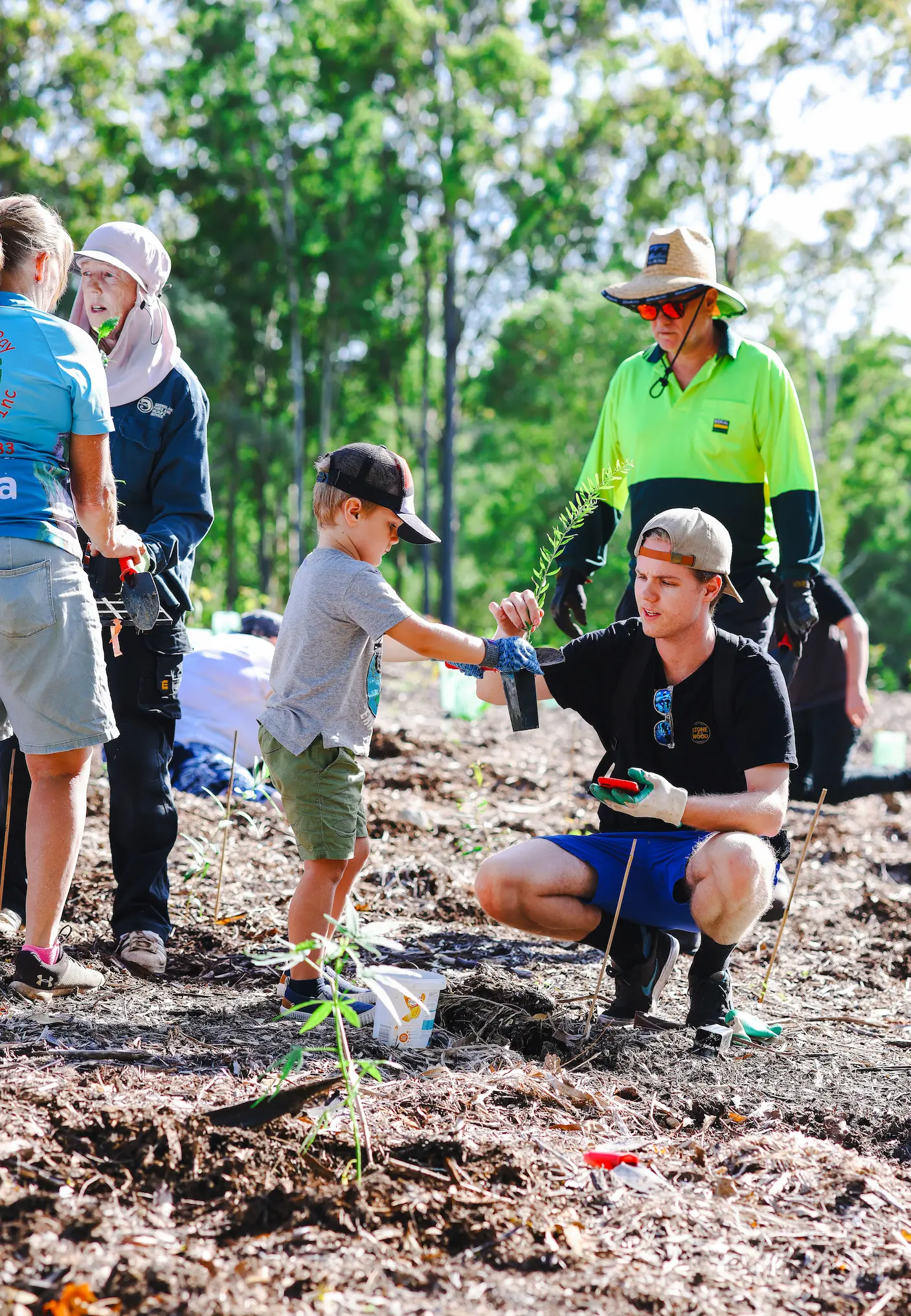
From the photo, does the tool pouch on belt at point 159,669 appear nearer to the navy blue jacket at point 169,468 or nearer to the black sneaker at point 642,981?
the navy blue jacket at point 169,468

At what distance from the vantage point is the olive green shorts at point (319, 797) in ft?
10.1

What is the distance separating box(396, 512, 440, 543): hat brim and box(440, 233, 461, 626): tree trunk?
19.9 meters

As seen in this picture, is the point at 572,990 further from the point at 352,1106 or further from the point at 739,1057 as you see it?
the point at 352,1106

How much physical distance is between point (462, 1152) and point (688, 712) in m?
1.48

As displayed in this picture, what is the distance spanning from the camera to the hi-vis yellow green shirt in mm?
4012

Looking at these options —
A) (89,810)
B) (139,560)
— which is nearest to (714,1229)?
(139,560)

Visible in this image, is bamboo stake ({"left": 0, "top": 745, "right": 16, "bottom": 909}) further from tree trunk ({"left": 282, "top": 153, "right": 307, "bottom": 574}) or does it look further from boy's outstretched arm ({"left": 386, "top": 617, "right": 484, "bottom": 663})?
tree trunk ({"left": 282, "top": 153, "right": 307, "bottom": 574})

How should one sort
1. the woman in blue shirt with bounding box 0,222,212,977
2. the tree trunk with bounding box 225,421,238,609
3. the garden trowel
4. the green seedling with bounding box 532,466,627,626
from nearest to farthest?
the garden trowel, the woman in blue shirt with bounding box 0,222,212,977, the green seedling with bounding box 532,466,627,626, the tree trunk with bounding box 225,421,238,609

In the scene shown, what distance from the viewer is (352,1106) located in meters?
2.15

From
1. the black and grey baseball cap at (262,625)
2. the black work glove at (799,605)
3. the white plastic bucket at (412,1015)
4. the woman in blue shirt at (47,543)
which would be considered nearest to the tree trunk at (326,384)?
the black and grey baseball cap at (262,625)

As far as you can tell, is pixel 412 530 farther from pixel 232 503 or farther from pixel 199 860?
pixel 232 503

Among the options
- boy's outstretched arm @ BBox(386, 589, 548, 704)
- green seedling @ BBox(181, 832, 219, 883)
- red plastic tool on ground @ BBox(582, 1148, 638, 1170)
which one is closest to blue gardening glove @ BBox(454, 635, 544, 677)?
boy's outstretched arm @ BBox(386, 589, 548, 704)

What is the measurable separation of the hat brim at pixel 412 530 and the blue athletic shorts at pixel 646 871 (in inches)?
36.5

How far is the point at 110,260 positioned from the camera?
3354mm
